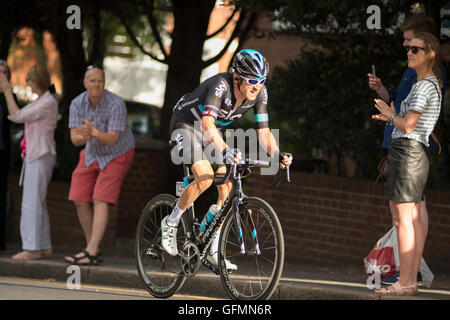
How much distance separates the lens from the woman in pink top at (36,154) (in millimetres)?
9766

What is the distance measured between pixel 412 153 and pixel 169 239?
2094 mm

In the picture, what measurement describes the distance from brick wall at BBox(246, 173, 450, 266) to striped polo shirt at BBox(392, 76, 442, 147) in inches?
80.0

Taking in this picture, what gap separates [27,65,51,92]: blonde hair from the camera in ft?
32.4

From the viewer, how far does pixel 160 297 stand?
25.4 feet

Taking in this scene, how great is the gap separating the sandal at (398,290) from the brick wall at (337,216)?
1.87m

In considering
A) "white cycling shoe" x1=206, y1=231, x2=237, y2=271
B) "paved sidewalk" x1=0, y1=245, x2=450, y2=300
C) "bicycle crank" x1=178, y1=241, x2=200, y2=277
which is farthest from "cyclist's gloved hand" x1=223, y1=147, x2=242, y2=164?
"paved sidewalk" x1=0, y1=245, x2=450, y2=300

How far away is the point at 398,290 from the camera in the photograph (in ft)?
24.1

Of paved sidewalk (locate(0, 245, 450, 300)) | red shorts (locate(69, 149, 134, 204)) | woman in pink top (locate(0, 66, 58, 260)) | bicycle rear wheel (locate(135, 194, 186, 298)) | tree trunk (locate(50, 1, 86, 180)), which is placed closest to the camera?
bicycle rear wheel (locate(135, 194, 186, 298))

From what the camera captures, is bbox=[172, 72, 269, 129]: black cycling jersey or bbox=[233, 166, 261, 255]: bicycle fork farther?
bbox=[172, 72, 269, 129]: black cycling jersey

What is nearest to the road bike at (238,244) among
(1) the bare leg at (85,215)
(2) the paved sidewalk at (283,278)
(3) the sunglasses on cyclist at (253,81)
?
(3) the sunglasses on cyclist at (253,81)

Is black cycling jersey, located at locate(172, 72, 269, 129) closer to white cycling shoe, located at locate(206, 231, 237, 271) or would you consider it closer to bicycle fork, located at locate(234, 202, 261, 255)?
bicycle fork, located at locate(234, 202, 261, 255)

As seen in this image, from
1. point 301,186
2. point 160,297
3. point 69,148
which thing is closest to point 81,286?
point 160,297

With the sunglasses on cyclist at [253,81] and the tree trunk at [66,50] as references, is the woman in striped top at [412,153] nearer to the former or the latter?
the sunglasses on cyclist at [253,81]

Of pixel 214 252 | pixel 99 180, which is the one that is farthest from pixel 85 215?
pixel 214 252
